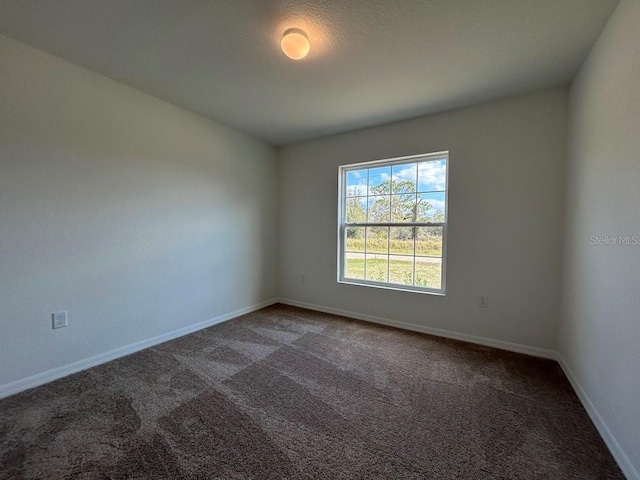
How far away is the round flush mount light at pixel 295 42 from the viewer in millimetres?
1647

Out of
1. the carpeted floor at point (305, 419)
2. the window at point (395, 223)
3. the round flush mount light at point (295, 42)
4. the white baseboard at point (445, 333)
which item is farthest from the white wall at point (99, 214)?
the round flush mount light at point (295, 42)

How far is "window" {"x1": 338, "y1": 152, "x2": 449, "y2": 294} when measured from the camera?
2955mm

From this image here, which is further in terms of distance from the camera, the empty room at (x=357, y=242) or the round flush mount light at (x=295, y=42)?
the round flush mount light at (x=295, y=42)

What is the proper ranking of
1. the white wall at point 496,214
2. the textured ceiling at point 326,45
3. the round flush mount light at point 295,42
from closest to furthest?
the textured ceiling at point 326,45 → the round flush mount light at point 295,42 → the white wall at point 496,214

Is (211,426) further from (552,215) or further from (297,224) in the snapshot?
(552,215)

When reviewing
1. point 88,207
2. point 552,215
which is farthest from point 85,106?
point 552,215

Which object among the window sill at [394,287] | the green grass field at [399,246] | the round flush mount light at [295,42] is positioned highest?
the round flush mount light at [295,42]

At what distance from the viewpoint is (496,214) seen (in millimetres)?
2572

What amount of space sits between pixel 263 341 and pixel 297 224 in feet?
5.87

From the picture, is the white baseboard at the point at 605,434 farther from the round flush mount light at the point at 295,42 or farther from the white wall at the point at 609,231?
the round flush mount light at the point at 295,42

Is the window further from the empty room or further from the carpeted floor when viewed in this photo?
the carpeted floor
